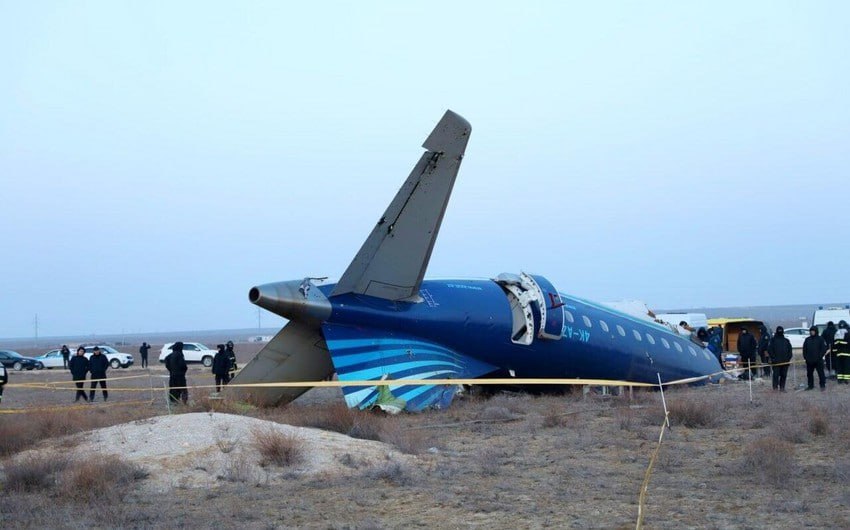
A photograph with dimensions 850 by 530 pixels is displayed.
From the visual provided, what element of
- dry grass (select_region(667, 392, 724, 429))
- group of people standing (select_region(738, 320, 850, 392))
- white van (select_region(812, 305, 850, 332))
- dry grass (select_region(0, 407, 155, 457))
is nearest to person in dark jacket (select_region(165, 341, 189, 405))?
dry grass (select_region(0, 407, 155, 457))

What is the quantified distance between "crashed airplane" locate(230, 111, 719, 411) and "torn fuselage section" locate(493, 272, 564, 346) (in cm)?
2

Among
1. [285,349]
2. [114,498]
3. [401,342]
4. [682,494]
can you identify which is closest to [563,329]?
[401,342]

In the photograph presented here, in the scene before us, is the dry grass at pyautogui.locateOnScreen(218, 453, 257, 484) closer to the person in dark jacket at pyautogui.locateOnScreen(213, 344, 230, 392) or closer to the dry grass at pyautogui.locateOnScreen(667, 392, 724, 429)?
the dry grass at pyautogui.locateOnScreen(667, 392, 724, 429)

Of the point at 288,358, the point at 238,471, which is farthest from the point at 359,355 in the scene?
the point at 238,471

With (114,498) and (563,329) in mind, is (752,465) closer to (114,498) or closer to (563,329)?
(114,498)

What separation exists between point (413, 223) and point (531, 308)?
4695mm

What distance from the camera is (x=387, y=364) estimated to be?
18734 millimetres

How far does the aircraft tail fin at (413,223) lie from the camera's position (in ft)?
59.2

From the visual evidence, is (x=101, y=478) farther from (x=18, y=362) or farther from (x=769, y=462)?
(x=18, y=362)

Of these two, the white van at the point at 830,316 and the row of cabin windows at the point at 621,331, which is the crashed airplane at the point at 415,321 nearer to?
the row of cabin windows at the point at 621,331

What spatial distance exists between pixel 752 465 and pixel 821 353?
1362 centimetres

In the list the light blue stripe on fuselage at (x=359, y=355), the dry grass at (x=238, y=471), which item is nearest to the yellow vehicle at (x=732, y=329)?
the light blue stripe on fuselage at (x=359, y=355)

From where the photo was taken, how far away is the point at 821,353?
2403cm

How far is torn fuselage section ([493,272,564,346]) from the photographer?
2156 cm
